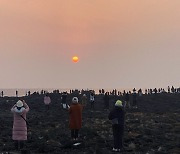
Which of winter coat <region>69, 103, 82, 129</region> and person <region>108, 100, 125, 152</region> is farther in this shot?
winter coat <region>69, 103, 82, 129</region>

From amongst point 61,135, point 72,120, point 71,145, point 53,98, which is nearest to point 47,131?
point 61,135

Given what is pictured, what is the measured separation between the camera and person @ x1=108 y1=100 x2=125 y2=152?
685 inches

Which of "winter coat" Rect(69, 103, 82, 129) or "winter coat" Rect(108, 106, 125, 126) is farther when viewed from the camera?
"winter coat" Rect(69, 103, 82, 129)

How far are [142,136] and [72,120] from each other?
13.2ft

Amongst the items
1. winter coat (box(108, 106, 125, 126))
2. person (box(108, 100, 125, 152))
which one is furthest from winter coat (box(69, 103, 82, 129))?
winter coat (box(108, 106, 125, 126))

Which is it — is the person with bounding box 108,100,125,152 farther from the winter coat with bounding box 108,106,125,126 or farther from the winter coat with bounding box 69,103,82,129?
the winter coat with bounding box 69,103,82,129

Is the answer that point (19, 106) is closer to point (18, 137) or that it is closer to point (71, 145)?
point (18, 137)

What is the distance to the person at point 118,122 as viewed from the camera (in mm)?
17391

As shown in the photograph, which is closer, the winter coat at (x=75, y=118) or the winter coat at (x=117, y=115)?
the winter coat at (x=117, y=115)

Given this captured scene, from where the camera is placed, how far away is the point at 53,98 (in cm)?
5769

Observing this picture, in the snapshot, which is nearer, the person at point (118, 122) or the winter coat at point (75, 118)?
the person at point (118, 122)

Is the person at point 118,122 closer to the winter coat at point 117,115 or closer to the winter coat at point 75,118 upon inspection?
the winter coat at point 117,115

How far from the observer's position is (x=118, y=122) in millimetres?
17484

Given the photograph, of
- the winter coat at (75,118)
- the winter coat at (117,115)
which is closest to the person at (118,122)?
the winter coat at (117,115)
